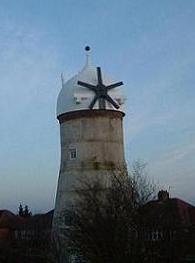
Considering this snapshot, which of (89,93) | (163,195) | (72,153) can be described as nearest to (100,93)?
(89,93)

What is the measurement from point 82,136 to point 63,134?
1331 millimetres

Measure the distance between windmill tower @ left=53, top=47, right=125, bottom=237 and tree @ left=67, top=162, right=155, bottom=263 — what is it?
461 centimetres

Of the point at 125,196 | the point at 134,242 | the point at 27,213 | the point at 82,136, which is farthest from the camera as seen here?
the point at 27,213

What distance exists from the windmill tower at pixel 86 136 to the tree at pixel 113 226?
4.61 metres

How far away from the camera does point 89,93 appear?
110 feet

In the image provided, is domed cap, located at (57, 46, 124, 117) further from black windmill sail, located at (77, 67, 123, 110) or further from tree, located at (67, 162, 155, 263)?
tree, located at (67, 162, 155, 263)

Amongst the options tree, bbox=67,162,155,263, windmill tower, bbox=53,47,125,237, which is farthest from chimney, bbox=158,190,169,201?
tree, bbox=67,162,155,263

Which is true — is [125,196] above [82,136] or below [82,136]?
below

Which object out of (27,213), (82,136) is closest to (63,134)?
(82,136)

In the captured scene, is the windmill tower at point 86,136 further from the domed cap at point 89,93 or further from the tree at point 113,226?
the tree at point 113,226

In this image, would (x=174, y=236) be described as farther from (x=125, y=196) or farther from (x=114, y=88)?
(x=114, y=88)

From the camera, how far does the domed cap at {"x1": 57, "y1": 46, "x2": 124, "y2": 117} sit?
33.4m

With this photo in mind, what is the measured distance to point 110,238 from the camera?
23.9 meters

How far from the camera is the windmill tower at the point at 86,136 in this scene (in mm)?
33000
